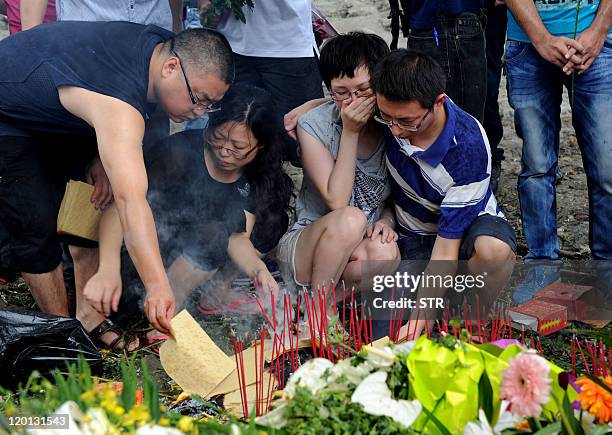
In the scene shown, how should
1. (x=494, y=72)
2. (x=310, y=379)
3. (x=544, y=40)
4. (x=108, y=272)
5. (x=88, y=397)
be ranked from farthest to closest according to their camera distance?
1. (x=494, y=72)
2. (x=544, y=40)
3. (x=108, y=272)
4. (x=310, y=379)
5. (x=88, y=397)

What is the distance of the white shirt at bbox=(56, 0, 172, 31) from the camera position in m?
3.88

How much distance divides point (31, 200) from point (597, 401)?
260cm

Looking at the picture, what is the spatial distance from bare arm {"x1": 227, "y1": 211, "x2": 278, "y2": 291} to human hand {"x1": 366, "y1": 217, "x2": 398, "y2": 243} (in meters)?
0.50

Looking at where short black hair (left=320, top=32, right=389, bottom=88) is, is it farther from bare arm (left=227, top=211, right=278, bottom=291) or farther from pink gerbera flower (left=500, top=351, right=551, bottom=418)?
pink gerbera flower (left=500, top=351, right=551, bottom=418)

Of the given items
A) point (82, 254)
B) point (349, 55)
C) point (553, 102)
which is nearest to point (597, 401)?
point (349, 55)

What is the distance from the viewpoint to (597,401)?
1844 millimetres

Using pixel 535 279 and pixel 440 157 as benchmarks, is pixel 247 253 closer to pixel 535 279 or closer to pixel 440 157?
pixel 440 157

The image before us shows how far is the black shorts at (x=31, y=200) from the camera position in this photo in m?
3.51

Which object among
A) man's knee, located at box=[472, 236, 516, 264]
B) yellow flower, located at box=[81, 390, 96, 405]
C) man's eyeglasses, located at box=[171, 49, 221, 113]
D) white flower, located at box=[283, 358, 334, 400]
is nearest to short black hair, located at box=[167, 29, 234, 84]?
man's eyeglasses, located at box=[171, 49, 221, 113]

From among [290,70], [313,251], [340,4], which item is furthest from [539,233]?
→ [340,4]

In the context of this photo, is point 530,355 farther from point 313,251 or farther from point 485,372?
point 313,251

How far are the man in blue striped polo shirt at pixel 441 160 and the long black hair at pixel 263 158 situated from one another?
0.51 metres

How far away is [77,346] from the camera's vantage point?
3205 mm

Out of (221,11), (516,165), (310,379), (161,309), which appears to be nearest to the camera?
(310,379)
